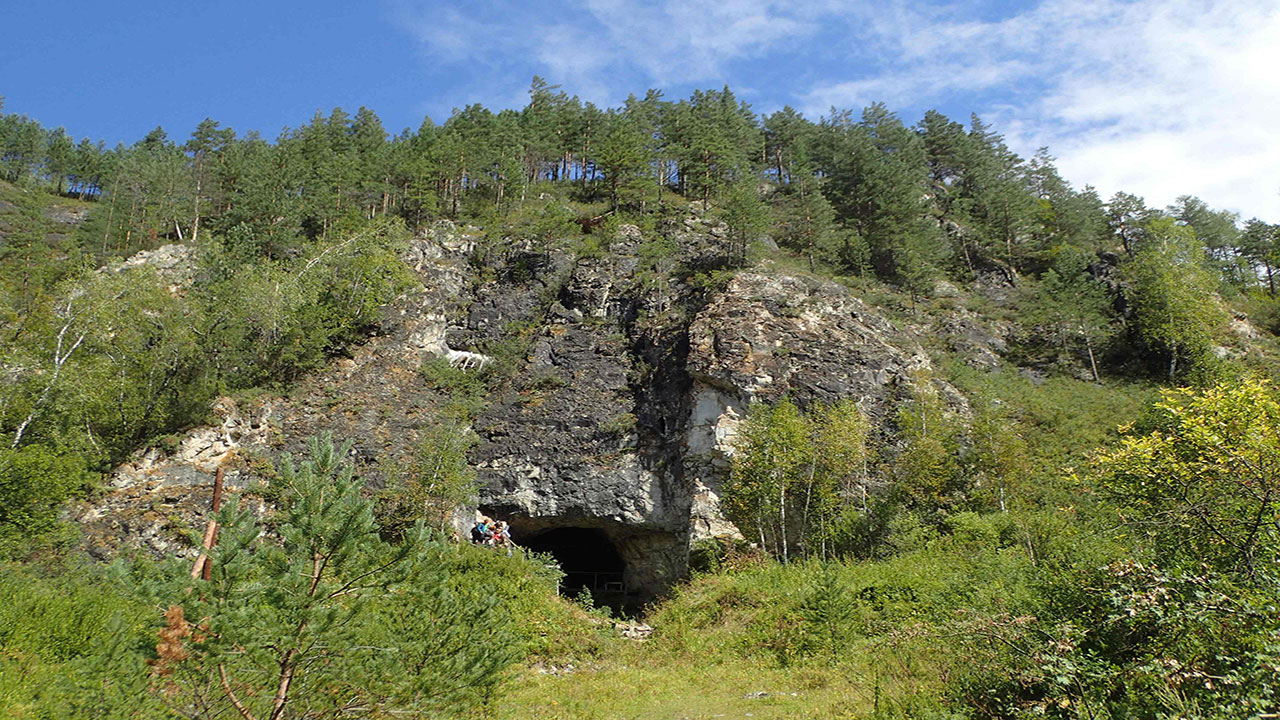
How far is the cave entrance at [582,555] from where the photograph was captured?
1123 inches

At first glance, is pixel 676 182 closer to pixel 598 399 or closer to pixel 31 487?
pixel 598 399

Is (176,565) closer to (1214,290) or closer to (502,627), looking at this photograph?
(502,627)

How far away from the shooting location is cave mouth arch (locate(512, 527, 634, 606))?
28.4m

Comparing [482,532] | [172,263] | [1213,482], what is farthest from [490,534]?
[172,263]

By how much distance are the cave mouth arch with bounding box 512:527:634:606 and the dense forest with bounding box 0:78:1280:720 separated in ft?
23.4

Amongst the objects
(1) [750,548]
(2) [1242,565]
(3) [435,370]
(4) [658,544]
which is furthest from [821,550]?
(3) [435,370]

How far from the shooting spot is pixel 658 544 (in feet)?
81.6

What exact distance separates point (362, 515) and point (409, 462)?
19017mm

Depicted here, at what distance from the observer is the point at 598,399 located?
27453 mm

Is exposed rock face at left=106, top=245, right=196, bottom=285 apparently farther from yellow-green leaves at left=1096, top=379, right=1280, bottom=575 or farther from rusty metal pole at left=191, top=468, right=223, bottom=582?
yellow-green leaves at left=1096, top=379, right=1280, bottom=575

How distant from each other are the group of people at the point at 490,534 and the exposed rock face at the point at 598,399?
1450 mm

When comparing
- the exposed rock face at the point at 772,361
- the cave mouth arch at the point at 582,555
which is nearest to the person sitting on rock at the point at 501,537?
the cave mouth arch at the point at 582,555

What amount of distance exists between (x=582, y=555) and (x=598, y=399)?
26.6 feet

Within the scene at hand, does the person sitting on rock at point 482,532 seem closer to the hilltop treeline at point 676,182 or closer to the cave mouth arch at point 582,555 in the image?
the cave mouth arch at point 582,555
